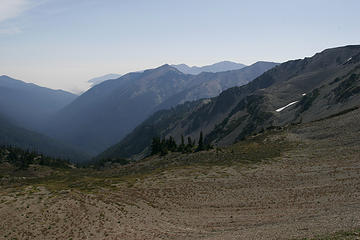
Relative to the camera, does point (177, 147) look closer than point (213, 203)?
No

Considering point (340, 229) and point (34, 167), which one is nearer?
point (340, 229)

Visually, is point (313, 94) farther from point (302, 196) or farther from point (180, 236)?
point (180, 236)

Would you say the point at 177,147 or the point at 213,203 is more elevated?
the point at 177,147

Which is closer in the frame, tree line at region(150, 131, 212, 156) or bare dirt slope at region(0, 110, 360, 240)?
bare dirt slope at region(0, 110, 360, 240)

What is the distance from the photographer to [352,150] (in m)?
58.3

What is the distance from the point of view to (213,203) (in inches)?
1657

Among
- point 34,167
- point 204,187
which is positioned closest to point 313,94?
point 204,187

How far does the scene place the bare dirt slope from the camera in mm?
31156

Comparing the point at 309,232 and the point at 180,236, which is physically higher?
the point at 309,232

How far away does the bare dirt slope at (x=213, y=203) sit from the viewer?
3116 centimetres

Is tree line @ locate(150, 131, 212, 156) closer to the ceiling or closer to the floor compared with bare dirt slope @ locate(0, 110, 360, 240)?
closer to the ceiling

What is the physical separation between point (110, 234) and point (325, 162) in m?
44.3

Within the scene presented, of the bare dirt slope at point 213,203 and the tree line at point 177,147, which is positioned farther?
A: the tree line at point 177,147

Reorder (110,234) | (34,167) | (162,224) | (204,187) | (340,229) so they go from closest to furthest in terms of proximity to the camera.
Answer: (340,229) → (110,234) → (162,224) → (204,187) → (34,167)
